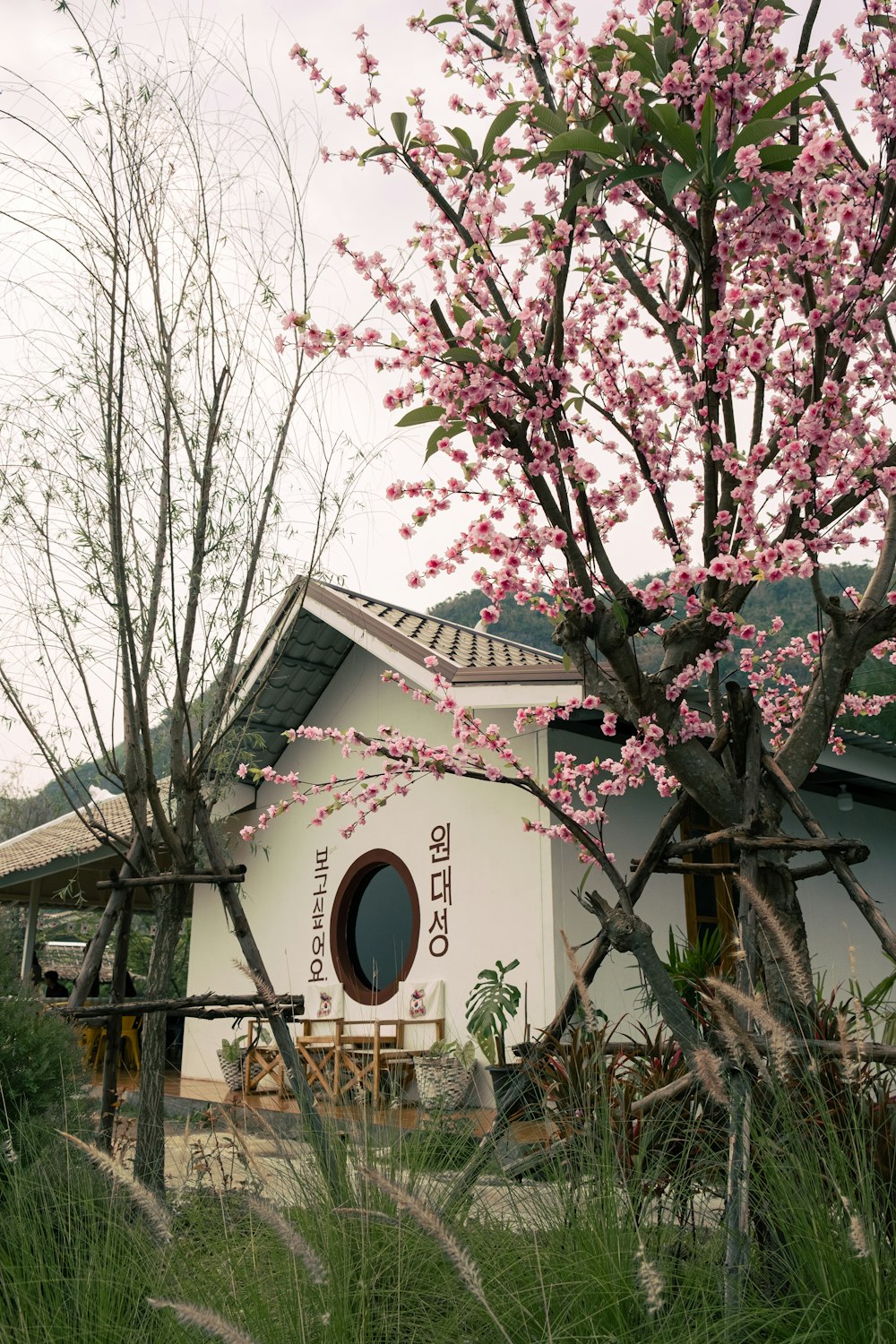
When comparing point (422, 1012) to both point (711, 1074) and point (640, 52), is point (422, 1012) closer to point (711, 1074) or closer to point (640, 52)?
point (711, 1074)

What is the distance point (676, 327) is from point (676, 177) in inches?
45.4

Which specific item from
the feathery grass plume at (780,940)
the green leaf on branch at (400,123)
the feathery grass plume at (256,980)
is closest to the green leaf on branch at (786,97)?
the green leaf on branch at (400,123)

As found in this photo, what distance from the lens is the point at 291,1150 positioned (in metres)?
2.52

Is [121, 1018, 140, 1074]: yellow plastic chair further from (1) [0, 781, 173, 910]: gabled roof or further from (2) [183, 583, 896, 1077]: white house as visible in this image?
(1) [0, 781, 173, 910]: gabled roof

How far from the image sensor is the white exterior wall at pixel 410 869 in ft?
24.4

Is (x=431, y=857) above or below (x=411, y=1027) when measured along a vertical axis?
above

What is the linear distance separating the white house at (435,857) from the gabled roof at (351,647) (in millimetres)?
19

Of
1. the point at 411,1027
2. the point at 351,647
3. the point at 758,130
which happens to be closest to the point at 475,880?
the point at 411,1027

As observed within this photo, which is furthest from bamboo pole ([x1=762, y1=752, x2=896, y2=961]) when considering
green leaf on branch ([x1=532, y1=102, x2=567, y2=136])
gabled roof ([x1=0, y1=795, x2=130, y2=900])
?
gabled roof ([x1=0, y1=795, x2=130, y2=900])

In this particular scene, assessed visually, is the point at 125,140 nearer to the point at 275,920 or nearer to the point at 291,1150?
the point at 291,1150

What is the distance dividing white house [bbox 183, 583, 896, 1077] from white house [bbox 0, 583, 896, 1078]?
1 cm

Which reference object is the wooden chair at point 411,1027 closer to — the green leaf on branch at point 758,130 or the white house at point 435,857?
the white house at point 435,857

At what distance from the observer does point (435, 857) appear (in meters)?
8.21

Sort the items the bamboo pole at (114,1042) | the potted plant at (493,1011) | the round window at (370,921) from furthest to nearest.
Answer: the round window at (370,921), the potted plant at (493,1011), the bamboo pole at (114,1042)
